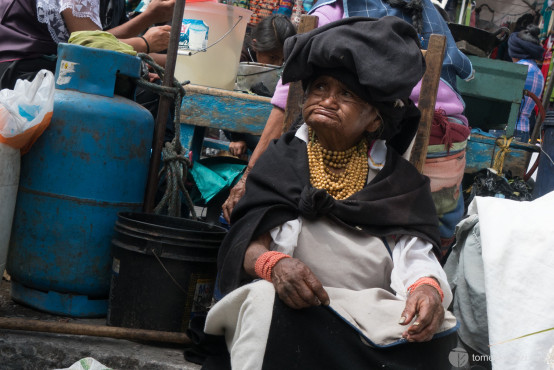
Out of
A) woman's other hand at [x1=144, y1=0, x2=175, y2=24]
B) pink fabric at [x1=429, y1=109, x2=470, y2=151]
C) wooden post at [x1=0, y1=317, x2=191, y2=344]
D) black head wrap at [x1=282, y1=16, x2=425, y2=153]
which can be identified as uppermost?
black head wrap at [x1=282, y1=16, x2=425, y2=153]

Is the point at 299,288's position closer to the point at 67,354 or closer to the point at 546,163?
the point at 67,354

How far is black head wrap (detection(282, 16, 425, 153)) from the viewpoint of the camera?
2199mm

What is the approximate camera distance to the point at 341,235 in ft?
7.48

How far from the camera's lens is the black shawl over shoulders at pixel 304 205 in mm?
2217

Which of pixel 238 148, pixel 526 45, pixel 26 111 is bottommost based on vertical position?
pixel 238 148

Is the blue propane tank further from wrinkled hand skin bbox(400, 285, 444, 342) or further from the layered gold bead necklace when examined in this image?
wrinkled hand skin bbox(400, 285, 444, 342)

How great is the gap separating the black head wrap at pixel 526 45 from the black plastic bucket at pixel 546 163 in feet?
15.0

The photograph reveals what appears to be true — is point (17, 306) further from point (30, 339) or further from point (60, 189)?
point (60, 189)

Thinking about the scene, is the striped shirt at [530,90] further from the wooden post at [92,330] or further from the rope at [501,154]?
the wooden post at [92,330]

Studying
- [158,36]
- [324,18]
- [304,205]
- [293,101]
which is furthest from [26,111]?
[158,36]

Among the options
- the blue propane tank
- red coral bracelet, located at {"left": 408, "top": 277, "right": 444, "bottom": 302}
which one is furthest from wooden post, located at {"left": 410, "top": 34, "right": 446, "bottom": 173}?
the blue propane tank

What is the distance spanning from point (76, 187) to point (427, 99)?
1.56m

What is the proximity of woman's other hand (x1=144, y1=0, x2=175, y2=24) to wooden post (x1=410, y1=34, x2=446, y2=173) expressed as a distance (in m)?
1.75

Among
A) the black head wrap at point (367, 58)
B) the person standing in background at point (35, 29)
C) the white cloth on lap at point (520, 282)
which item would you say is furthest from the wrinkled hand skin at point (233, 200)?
the person standing in background at point (35, 29)
